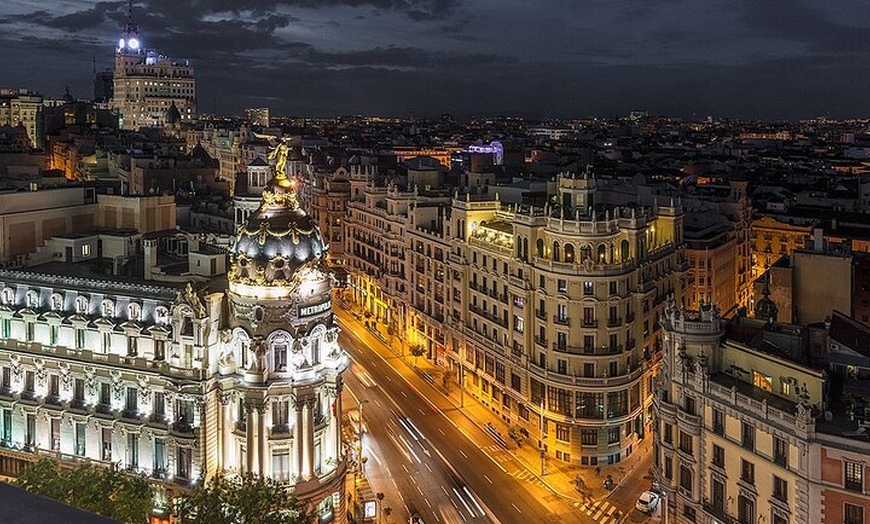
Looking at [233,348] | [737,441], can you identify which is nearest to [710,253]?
[737,441]

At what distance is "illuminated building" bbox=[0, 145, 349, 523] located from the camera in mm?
76500

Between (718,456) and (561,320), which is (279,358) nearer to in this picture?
(561,320)

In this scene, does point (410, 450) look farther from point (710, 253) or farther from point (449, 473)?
point (710, 253)

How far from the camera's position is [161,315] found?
7919 cm

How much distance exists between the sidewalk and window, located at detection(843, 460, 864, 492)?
3465 centimetres

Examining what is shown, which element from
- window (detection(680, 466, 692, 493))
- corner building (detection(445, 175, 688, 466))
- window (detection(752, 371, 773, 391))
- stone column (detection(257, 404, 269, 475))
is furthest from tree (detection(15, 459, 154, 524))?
corner building (detection(445, 175, 688, 466))

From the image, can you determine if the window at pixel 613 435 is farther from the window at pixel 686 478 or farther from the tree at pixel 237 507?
the tree at pixel 237 507

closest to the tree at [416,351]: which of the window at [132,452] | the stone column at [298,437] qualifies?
the stone column at [298,437]

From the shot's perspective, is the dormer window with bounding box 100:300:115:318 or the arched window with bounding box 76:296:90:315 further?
the arched window with bounding box 76:296:90:315

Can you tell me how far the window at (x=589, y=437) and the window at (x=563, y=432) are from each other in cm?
158

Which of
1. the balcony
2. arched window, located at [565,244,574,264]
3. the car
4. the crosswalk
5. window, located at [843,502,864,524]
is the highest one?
arched window, located at [565,244,574,264]

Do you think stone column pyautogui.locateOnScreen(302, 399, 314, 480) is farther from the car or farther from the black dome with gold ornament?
the car

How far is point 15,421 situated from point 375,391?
49418 mm

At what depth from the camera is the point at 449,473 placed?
315 feet
